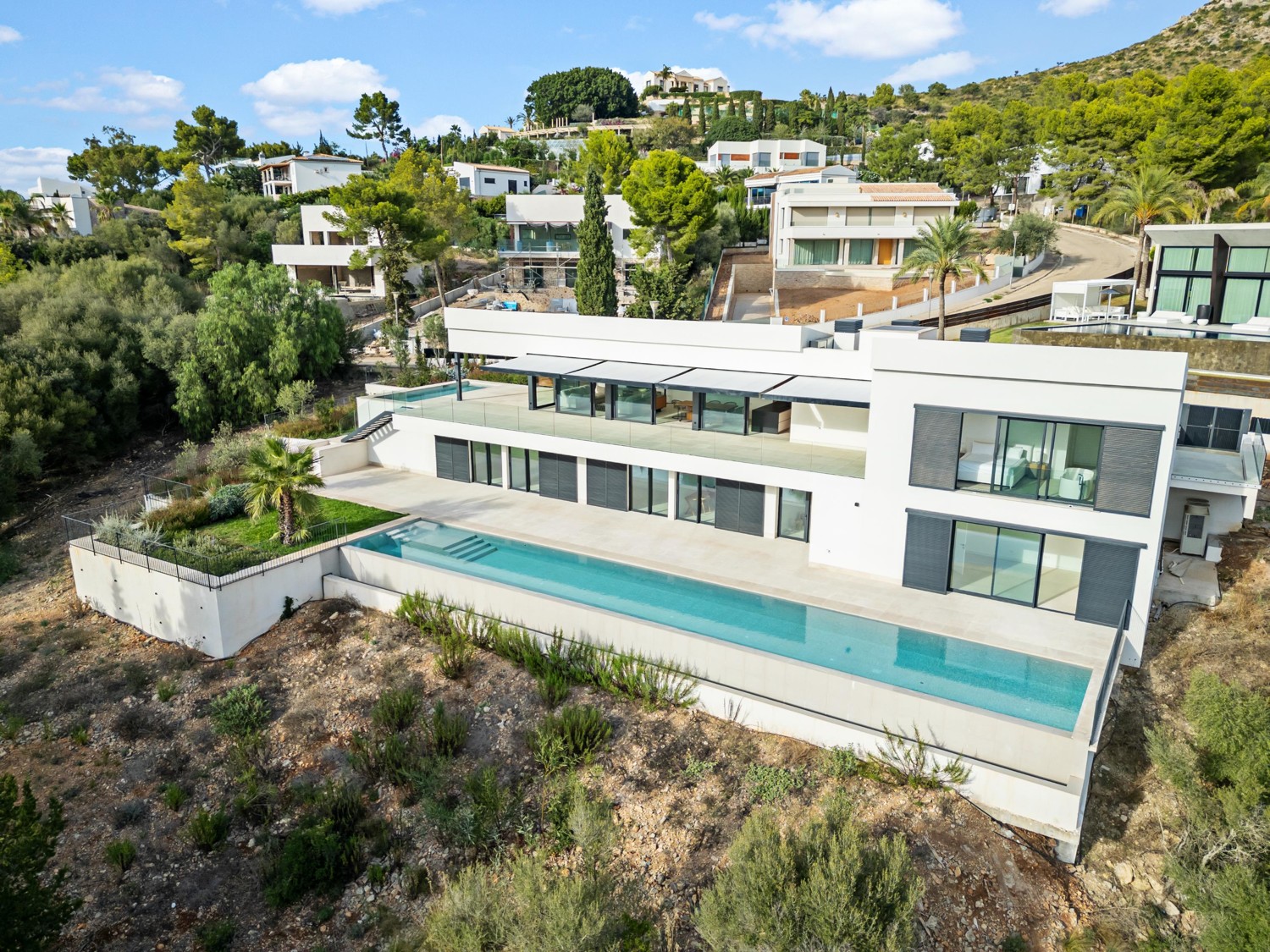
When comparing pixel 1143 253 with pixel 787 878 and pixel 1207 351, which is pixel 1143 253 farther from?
pixel 787 878

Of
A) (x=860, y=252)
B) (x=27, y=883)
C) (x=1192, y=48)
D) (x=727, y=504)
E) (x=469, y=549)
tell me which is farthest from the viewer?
(x=1192, y=48)

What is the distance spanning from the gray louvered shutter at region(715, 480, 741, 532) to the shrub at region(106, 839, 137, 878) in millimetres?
16035

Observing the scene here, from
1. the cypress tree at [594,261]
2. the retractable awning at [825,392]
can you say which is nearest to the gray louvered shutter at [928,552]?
the retractable awning at [825,392]

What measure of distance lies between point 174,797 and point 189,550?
781cm

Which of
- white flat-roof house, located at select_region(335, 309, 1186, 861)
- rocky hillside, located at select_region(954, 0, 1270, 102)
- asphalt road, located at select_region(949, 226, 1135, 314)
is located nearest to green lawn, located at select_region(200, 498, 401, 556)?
white flat-roof house, located at select_region(335, 309, 1186, 861)

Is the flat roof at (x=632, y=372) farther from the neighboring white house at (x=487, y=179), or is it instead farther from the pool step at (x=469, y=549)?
the neighboring white house at (x=487, y=179)

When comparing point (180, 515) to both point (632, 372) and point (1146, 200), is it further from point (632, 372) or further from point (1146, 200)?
point (1146, 200)

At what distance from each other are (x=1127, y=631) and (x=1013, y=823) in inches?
229

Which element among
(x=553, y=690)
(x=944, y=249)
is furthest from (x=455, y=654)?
(x=944, y=249)

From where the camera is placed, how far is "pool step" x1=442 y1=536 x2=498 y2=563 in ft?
72.6

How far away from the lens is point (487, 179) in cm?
7350

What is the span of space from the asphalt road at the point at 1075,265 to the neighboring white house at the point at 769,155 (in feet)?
128

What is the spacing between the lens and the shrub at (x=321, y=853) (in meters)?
14.3

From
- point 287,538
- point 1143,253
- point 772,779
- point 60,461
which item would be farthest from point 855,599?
point 60,461
